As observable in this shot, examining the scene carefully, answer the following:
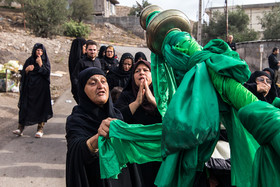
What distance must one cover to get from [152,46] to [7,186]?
325cm

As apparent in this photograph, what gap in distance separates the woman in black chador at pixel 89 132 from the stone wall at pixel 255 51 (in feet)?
60.5

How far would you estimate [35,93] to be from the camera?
6.18 meters

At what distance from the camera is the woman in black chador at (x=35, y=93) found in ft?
19.6

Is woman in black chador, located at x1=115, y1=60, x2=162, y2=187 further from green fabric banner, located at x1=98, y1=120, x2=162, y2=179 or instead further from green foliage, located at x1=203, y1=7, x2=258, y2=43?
green foliage, located at x1=203, y1=7, x2=258, y2=43

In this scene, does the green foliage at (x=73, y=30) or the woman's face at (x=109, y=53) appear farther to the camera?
the green foliage at (x=73, y=30)

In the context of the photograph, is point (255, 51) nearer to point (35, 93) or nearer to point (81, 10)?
point (35, 93)

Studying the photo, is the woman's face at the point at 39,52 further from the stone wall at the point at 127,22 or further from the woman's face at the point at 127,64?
the stone wall at the point at 127,22

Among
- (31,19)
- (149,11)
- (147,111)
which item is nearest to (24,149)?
(147,111)

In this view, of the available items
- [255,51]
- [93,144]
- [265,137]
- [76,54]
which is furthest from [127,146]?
[255,51]

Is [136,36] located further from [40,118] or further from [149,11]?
[149,11]

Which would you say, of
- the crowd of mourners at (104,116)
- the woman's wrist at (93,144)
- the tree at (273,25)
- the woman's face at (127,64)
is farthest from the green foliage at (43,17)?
the woman's wrist at (93,144)

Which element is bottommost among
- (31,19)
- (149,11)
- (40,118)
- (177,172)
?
(40,118)

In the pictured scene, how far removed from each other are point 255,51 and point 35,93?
60.2 feet

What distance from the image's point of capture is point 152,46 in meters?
1.77
